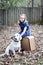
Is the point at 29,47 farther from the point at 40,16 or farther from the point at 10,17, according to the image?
the point at 40,16

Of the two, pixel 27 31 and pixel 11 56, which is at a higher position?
pixel 27 31

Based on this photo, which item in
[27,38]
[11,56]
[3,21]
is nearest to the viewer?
[11,56]

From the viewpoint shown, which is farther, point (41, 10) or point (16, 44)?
point (41, 10)

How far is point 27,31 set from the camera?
7.26 metres

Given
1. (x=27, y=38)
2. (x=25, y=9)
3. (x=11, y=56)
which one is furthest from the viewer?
(x=25, y=9)

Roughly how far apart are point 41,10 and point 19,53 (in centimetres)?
1311

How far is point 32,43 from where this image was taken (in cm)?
730

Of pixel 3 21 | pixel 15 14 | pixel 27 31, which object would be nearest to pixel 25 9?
pixel 15 14

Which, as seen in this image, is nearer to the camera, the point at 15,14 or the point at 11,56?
the point at 11,56

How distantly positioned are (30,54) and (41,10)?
1314cm

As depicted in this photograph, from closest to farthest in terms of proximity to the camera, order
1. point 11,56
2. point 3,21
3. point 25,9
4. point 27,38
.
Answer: point 11,56 → point 27,38 → point 3,21 → point 25,9

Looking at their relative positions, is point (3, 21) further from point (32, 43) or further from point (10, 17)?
point (32, 43)

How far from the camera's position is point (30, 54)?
6703 millimetres

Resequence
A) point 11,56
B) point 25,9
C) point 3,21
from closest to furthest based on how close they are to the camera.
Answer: point 11,56, point 3,21, point 25,9
